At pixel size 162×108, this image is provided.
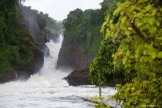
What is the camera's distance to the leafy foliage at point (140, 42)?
2.29 m

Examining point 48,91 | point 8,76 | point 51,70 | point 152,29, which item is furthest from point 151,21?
point 51,70

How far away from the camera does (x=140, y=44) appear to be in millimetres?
2414

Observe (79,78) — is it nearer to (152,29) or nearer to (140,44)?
(140,44)

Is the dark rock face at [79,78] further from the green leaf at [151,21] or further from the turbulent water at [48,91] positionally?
the green leaf at [151,21]

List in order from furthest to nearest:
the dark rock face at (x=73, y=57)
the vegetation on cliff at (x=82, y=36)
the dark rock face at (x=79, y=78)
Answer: the dark rock face at (x=73, y=57)
the vegetation on cliff at (x=82, y=36)
the dark rock face at (x=79, y=78)

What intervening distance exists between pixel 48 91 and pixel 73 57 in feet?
73.6

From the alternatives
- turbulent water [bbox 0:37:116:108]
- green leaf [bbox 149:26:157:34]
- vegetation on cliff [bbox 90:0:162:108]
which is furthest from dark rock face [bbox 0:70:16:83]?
green leaf [bbox 149:26:157:34]

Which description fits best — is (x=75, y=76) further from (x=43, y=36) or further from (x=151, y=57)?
(x=151, y=57)

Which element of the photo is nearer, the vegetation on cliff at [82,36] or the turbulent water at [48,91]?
the turbulent water at [48,91]

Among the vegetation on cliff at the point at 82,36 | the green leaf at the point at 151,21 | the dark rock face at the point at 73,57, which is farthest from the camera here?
the dark rock face at the point at 73,57

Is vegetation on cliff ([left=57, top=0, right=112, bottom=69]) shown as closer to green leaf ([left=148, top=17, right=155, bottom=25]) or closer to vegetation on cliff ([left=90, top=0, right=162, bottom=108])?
vegetation on cliff ([left=90, top=0, right=162, bottom=108])

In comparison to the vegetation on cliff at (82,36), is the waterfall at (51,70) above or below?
below

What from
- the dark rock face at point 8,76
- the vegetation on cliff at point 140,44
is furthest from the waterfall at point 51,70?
the vegetation on cliff at point 140,44

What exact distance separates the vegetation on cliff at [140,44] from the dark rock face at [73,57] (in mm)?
42490
